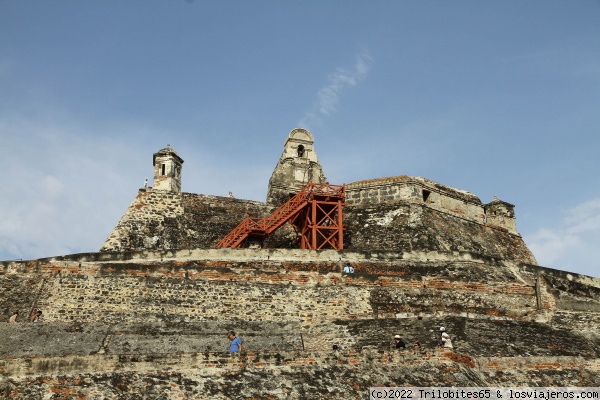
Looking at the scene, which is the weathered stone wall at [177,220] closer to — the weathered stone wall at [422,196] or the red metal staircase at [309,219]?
the red metal staircase at [309,219]

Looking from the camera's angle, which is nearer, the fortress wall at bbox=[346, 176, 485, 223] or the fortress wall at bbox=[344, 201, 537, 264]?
Result: the fortress wall at bbox=[344, 201, 537, 264]

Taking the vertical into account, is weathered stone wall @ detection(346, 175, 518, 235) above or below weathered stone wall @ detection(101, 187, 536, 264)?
above

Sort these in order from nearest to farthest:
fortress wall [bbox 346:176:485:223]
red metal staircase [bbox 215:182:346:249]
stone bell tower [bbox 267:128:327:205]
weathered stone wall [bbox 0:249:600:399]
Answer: weathered stone wall [bbox 0:249:600:399]
red metal staircase [bbox 215:182:346:249]
fortress wall [bbox 346:176:485:223]
stone bell tower [bbox 267:128:327:205]

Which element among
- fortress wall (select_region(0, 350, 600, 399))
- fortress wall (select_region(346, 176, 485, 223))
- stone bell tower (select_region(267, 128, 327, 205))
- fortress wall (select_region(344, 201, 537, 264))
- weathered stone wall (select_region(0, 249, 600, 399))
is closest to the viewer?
fortress wall (select_region(0, 350, 600, 399))

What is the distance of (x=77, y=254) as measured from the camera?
58.8 ft

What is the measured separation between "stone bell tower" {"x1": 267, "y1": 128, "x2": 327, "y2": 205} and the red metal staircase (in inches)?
137

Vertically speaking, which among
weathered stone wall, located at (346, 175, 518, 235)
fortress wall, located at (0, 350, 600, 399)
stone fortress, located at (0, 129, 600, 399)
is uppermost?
weathered stone wall, located at (346, 175, 518, 235)

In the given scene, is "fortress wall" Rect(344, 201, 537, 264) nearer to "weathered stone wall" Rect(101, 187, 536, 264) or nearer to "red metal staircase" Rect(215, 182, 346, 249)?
"weathered stone wall" Rect(101, 187, 536, 264)

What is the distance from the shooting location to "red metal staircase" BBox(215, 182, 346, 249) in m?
22.4

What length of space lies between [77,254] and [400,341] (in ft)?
28.8

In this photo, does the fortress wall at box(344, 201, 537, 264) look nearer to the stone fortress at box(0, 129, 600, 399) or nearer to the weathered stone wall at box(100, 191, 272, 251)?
the stone fortress at box(0, 129, 600, 399)

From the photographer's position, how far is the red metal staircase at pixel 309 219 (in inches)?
883

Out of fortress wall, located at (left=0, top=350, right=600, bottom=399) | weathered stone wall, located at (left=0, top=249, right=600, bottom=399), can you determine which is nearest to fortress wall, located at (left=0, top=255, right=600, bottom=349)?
weathered stone wall, located at (left=0, top=249, right=600, bottom=399)

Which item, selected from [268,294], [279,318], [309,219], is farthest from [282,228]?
[279,318]
